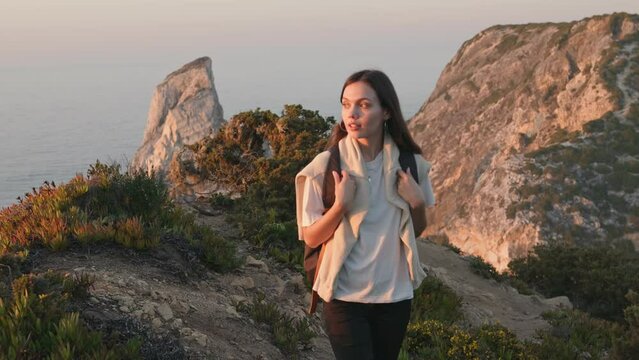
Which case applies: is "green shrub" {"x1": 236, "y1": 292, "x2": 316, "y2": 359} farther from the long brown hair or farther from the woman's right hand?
the woman's right hand

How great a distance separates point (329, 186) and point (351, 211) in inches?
7.7

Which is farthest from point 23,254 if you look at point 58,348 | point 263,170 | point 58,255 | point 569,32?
point 569,32

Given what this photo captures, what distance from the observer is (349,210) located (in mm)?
3445

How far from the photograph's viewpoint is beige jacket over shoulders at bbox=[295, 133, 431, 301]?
3.44 metres

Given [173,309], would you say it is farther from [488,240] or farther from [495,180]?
[495,180]

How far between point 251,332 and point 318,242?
3512 mm

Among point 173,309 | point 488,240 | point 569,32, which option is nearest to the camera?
point 173,309

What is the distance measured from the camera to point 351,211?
3.45m

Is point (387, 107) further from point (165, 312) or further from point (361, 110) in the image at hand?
point (165, 312)

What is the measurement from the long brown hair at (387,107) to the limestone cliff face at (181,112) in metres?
57.6

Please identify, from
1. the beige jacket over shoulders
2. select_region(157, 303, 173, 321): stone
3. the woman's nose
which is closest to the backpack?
the beige jacket over shoulders

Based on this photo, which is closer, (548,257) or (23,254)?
(23,254)

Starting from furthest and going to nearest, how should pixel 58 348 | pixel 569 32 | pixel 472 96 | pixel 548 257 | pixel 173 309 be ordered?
pixel 472 96, pixel 569 32, pixel 548 257, pixel 173 309, pixel 58 348

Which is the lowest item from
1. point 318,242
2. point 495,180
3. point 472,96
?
point 495,180
